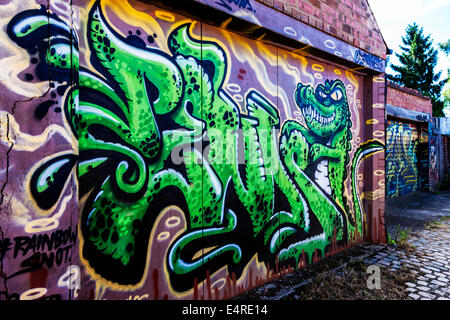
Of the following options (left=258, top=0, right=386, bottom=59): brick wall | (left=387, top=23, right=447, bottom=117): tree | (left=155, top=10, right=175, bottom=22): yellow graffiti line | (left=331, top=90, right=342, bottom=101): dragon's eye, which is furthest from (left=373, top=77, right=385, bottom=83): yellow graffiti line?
(left=387, top=23, right=447, bottom=117): tree

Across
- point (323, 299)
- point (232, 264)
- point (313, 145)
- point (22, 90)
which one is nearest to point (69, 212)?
point (22, 90)

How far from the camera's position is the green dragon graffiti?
1.94m

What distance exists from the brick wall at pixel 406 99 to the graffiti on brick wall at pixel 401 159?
0.63m

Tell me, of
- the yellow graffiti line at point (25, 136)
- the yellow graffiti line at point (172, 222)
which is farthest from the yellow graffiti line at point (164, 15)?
the yellow graffiti line at point (172, 222)

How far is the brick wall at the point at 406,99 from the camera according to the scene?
26.0 feet

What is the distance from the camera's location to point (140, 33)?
2.19 metres

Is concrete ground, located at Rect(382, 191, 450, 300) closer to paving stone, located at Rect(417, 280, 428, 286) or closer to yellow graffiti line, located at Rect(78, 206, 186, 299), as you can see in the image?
paving stone, located at Rect(417, 280, 428, 286)

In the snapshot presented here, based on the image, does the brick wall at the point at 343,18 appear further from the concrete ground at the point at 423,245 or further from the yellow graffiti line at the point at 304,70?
the concrete ground at the point at 423,245

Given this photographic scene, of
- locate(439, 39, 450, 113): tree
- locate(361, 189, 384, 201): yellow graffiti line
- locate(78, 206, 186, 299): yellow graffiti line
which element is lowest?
locate(78, 206, 186, 299): yellow graffiti line

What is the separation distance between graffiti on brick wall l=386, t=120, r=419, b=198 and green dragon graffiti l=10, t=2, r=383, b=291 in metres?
5.87

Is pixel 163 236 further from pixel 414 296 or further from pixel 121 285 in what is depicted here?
pixel 414 296

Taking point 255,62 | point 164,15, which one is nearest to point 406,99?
point 255,62

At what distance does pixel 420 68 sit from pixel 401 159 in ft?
65.1

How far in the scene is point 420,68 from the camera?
2267 centimetres
